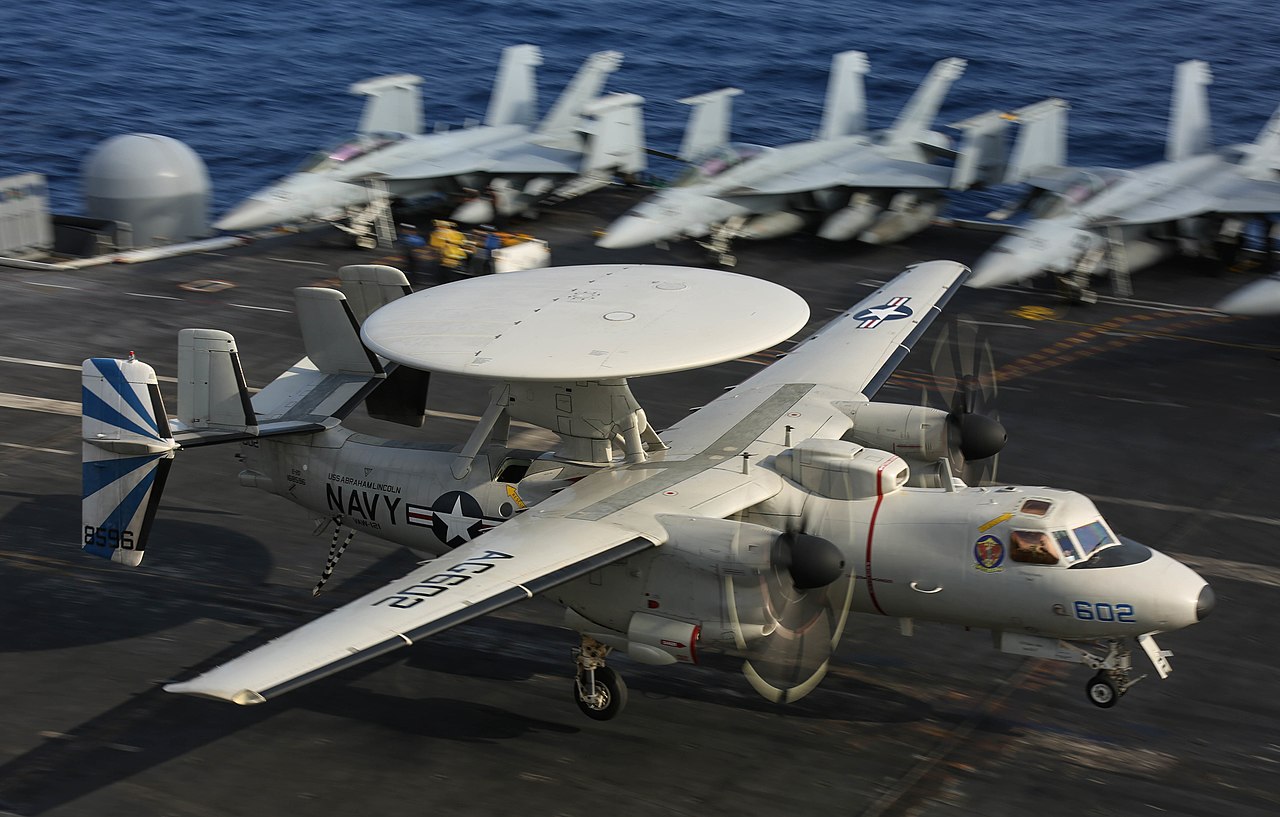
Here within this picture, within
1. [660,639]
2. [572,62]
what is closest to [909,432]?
[660,639]

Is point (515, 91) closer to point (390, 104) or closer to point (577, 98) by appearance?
point (577, 98)

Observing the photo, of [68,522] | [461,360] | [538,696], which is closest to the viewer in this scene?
[461,360]

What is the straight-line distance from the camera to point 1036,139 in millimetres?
53906

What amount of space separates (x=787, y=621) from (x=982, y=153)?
38358 mm

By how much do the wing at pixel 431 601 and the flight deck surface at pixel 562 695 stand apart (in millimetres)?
3575

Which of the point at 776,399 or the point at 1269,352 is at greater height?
the point at 776,399

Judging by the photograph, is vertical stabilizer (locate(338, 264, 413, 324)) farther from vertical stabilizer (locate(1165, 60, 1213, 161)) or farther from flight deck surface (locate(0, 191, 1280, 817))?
vertical stabilizer (locate(1165, 60, 1213, 161))

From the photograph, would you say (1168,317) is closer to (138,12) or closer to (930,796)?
(930,796)

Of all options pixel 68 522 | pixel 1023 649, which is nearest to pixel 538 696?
pixel 1023 649

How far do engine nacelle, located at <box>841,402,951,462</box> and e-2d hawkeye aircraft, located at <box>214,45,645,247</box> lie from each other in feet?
101

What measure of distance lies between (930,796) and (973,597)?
327cm

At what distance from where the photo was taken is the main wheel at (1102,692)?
22047 millimetres

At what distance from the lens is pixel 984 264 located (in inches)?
1764

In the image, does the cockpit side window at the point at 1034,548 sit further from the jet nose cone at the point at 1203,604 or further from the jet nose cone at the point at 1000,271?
the jet nose cone at the point at 1000,271
